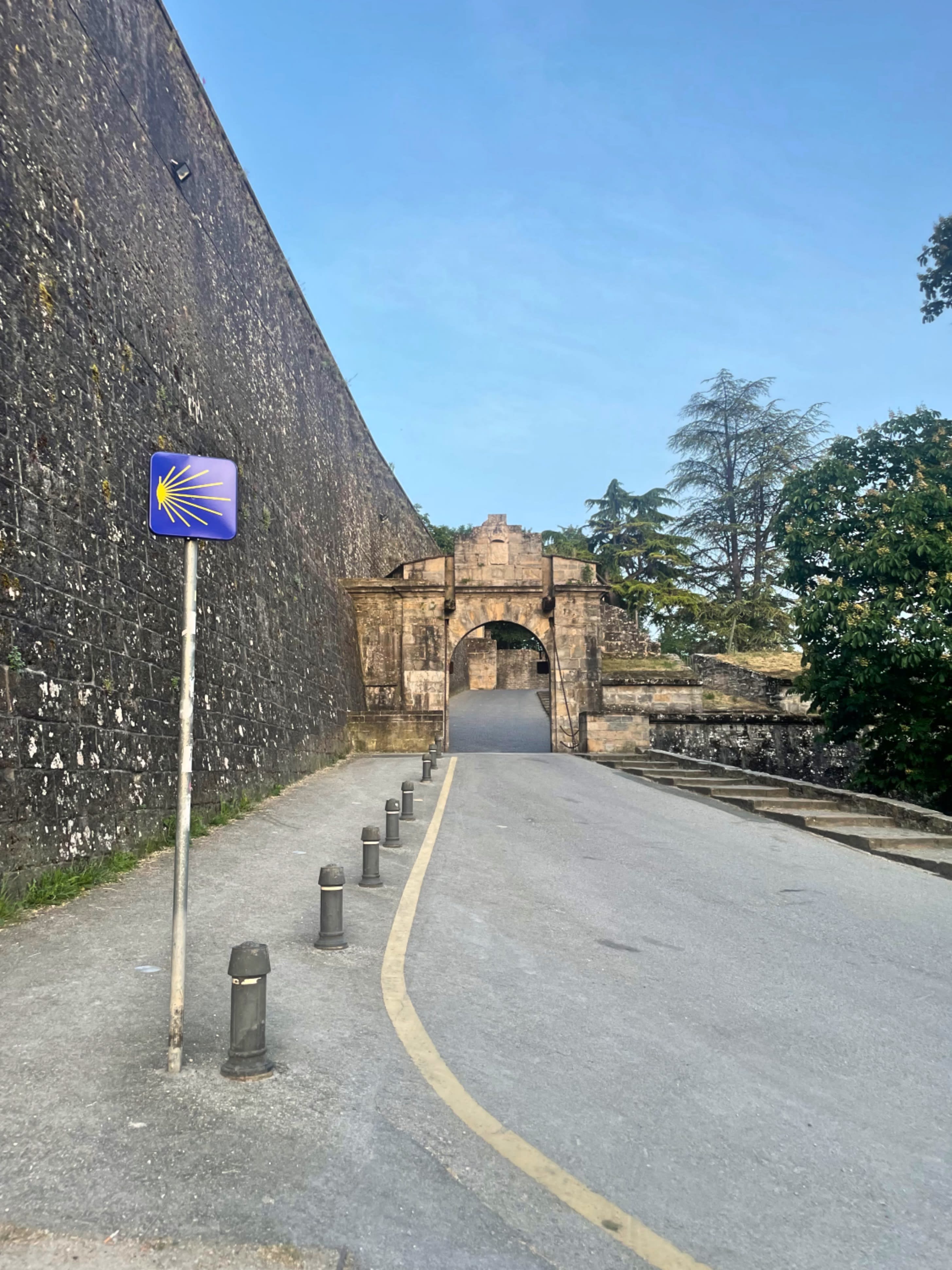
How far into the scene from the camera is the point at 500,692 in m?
55.6

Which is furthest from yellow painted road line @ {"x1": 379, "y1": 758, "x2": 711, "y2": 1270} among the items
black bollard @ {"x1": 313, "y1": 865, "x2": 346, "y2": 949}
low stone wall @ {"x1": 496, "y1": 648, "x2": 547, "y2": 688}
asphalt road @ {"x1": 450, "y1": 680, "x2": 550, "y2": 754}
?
low stone wall @ {"x1": 496, "y1": 648, "x2": 547, "y2": 688}

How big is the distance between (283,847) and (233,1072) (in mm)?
6415

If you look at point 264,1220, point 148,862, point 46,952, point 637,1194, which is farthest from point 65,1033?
point 148,862

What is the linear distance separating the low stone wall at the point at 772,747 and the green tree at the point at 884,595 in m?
7.86

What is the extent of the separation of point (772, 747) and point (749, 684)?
361cm

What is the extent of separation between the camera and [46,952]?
568cm

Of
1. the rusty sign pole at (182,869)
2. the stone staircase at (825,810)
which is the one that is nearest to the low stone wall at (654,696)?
the stone staircase at (825,810)

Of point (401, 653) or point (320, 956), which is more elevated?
point (401, 653)

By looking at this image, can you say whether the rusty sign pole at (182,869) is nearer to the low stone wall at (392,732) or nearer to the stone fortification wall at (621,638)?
the low stone wall at (392,732)

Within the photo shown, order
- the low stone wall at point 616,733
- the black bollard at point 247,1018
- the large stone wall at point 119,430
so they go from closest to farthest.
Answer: the black bollard at point 247,1018 < the large stone wall at point 119,430 < the low stone wall at point 616,733

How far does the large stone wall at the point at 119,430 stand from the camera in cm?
746

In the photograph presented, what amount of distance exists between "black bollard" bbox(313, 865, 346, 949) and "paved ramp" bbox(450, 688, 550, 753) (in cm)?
2153

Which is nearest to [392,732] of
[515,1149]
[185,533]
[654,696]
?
[654,696]

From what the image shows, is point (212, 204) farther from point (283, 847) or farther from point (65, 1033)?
point (65, 1033)
